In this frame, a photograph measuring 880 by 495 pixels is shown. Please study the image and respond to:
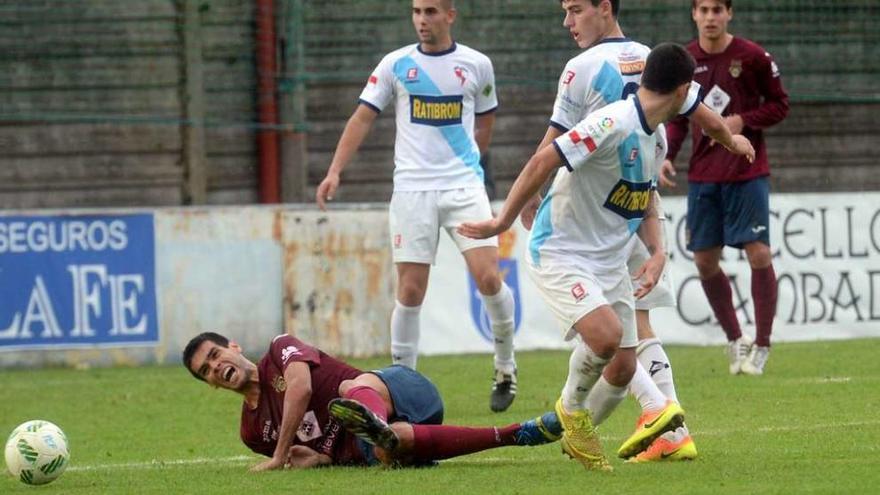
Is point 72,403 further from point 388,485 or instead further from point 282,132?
point 282,132

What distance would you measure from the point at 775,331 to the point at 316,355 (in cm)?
743

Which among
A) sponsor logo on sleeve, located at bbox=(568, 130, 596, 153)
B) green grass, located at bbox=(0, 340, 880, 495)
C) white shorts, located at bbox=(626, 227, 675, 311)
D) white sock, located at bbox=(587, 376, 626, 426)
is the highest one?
sponsor logo on sleeve, located at bbox=(568, 130, 596, 153)

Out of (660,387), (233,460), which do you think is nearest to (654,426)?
(660,387)

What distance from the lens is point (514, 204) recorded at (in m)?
6.71

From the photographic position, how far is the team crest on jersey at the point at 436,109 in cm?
1006

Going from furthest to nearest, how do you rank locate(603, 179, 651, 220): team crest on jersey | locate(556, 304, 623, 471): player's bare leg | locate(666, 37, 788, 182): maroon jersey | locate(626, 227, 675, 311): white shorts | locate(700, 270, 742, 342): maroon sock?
locate(700, 270, 742, 342): maroon sock → locate(666, 37, 788, 182): maroon jersey → locate(626, 227, 675, 311): white shorts → locate(603, 179, 651, 220): team crest on jersey → locate(556, 304, 623, 471): player's bare leg

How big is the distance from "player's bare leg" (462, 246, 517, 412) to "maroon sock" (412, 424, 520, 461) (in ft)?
8.13

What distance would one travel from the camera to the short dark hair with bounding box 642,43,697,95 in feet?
22.2

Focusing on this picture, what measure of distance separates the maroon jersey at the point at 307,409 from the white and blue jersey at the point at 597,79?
1.45m

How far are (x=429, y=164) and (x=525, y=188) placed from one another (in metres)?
3.44

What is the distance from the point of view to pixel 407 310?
997 centimetres

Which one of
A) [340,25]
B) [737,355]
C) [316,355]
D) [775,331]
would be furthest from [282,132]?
[316,355]

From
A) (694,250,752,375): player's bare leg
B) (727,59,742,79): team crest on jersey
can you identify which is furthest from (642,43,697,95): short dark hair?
(694,250,752,375): player's bare leg

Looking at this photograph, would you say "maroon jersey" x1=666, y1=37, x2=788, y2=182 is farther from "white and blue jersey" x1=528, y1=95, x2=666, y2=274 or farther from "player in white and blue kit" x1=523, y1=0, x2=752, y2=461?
"white and blue jersey" x1=528, y1=95, x2=666, y2=274
